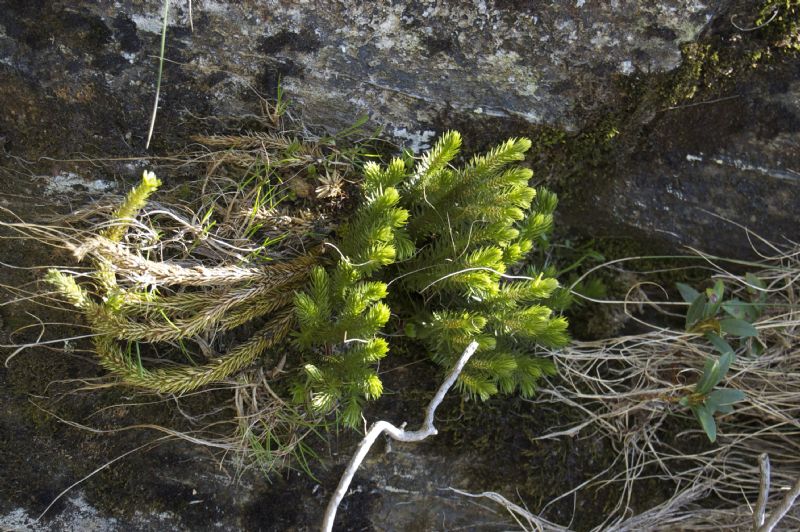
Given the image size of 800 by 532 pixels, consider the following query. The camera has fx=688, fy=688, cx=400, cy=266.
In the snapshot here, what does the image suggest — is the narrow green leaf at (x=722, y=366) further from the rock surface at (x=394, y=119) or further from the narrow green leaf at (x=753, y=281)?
the rock surface at (x=394, y=119)

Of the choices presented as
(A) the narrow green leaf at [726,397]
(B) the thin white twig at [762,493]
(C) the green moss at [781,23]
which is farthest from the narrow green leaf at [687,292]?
(C) the green moss at [781,23]

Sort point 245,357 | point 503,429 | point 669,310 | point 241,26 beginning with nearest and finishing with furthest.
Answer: point 245,357
point 241,26
point 503,429
point 669,310

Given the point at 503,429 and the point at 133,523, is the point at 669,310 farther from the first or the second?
the point at 133,523

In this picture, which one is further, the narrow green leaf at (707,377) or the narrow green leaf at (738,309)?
the narrow green leaf at (738,309)

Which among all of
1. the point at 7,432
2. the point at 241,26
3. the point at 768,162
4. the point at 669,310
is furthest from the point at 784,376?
the point at 7,432

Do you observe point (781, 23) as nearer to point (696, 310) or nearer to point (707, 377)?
point (696, 310)

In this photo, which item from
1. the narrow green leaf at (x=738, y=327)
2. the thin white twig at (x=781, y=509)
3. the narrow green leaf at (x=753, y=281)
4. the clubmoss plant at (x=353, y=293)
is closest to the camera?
the clubmoss plant at (x=353, y=293)
